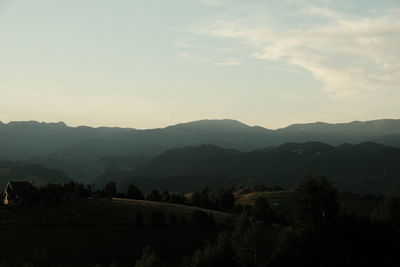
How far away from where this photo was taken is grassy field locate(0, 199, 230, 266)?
9575cm

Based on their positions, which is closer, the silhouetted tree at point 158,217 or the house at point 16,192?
the silhouetted tree at point 158,217

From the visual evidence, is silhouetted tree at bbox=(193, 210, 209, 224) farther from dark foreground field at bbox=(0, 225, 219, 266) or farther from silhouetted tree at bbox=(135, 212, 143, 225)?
silhouetted tree at bbox=(135, 212, 143, 225)

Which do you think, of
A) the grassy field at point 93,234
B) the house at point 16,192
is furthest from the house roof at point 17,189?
the grassy field at point 93,234

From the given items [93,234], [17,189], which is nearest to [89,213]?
[93,234]

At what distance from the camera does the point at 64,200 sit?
171m

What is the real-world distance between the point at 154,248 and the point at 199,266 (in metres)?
24.1

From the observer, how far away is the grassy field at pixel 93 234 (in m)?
95.8

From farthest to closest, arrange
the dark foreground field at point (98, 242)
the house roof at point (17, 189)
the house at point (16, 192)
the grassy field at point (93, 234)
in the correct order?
the house roof at point (17, 189)
the house at point (16, 192)
the grassy field at point (93, 234)
the dark foreground field at point (98, 242)

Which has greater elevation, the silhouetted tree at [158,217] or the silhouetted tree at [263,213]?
the silhouetted tree at [158,217]

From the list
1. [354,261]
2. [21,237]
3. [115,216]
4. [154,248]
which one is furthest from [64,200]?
[354,261]

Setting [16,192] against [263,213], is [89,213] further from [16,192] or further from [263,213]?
[263,213]

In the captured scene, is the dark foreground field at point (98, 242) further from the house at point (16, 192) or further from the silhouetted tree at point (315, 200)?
the house at point (16, 192)

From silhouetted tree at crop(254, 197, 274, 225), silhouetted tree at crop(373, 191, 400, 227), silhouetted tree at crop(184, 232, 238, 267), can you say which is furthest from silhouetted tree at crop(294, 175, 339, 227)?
silhouetted tree at crop(254, 197, 274, 225)

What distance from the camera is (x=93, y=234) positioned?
120375mm
